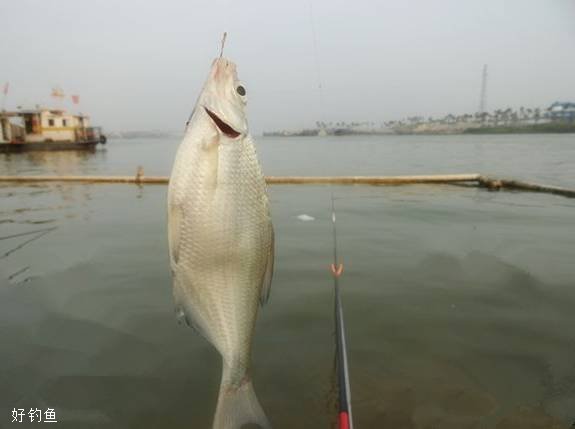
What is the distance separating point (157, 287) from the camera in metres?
5.64

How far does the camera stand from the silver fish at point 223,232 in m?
1.73

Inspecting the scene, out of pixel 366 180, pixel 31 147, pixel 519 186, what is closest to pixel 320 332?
pixel 366 180

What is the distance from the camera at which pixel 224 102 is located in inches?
67.9

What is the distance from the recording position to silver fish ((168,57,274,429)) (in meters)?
1.73

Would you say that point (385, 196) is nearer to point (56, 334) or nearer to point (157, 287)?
point (157, 287)

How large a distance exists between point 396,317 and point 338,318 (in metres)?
2.33

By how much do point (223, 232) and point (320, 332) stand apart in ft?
9.75

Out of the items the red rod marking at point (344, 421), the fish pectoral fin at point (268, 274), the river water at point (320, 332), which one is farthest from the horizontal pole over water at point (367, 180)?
the red rod marking at point (344, 421)

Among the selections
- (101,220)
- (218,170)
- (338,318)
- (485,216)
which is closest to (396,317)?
(338,318)

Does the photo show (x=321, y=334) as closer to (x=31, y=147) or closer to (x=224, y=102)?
(x=224, y=102)
